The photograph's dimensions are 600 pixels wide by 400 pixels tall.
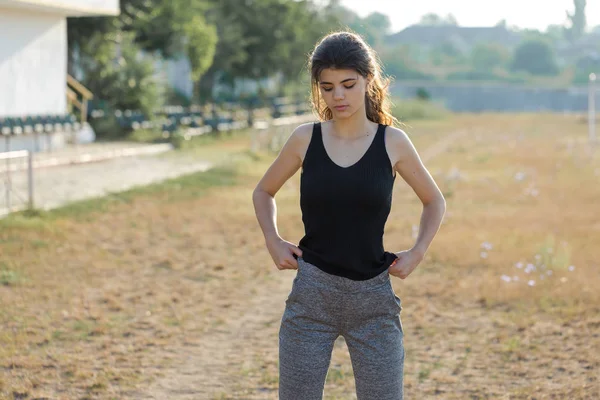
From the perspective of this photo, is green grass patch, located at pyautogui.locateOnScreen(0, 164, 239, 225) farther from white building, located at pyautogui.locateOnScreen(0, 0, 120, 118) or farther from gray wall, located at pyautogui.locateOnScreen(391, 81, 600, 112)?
gray wall, located at pyautogui.locateOnScreen(391, 81, 600, 112)

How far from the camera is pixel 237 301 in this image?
7.79 meters

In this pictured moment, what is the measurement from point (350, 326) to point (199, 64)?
26.8 m

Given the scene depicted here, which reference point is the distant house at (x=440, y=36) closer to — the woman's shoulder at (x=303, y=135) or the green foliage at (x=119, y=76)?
the green foliage at (x=119, y=76)

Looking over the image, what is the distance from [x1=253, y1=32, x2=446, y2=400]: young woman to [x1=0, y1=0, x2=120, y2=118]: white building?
50.9 feet

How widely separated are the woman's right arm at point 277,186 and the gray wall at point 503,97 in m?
63.8

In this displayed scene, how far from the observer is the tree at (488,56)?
10331 cm

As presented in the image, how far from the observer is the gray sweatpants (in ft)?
10.7

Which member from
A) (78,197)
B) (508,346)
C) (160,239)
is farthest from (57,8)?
(508,346)

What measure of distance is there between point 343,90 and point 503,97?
235 feet

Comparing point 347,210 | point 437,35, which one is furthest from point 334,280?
point 437,35

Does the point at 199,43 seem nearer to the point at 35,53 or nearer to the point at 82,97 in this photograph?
the point at 82,97

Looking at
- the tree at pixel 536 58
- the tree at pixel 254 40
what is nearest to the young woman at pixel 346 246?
the tree at pixel 254 40

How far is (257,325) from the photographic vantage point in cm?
698

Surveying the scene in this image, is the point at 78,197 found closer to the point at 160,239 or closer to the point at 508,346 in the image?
the point at 160,239
